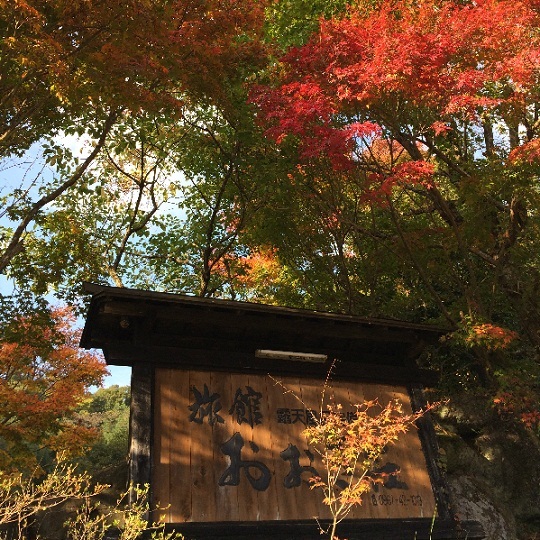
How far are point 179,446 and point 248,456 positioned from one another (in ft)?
3.58

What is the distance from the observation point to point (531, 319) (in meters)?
12.9

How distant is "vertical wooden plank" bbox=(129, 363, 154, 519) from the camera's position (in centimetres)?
688

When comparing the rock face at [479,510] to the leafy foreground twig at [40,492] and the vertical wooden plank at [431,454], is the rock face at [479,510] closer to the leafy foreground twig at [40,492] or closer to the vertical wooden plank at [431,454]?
the vertical wooden plank at [431,454]

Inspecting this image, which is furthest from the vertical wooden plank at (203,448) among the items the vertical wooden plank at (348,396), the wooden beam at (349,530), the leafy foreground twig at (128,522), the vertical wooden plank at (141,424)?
the vertical wooden plank at (348,396)

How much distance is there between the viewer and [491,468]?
12500mm

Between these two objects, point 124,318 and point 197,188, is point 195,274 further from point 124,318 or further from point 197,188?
point 124,318

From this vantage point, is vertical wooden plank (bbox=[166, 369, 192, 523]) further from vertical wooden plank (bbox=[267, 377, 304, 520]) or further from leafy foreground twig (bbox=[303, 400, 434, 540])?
leafy foreground twig (bbox=[303, 400, 434, 540])

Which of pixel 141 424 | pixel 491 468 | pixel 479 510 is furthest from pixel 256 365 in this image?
pixel 491 468

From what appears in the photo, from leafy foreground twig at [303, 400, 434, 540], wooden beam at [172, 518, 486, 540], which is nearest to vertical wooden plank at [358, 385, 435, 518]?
wooden beam at [172, 518, 486, 540]

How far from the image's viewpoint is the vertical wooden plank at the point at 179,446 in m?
6.90

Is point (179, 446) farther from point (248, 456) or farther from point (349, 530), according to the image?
point (349, 530)

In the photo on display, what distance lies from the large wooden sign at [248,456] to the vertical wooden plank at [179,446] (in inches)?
0.5

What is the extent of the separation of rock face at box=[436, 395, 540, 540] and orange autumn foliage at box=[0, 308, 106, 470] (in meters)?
10.4

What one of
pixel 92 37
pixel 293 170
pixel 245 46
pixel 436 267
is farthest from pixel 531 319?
pixel 92 37
